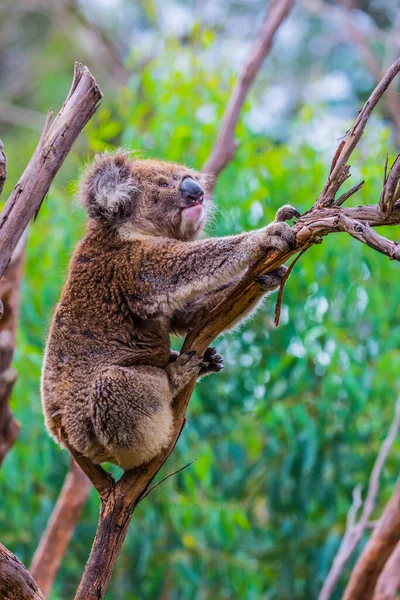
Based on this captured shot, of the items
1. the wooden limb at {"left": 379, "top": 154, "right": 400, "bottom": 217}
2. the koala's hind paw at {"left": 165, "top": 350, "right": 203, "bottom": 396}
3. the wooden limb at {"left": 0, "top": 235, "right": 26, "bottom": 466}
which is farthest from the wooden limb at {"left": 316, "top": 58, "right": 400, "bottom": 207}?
the wooden limb at {"left": 0, "top": 235, "right": 26, "bottom": 466}

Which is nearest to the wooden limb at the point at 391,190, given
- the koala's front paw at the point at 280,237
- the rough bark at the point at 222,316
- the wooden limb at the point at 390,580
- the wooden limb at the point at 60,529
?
the rough bark at the point at 222,316

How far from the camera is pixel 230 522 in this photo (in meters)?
4.66

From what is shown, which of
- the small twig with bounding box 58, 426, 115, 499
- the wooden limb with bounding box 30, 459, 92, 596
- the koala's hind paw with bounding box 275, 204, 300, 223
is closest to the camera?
the koala's hind paw with bounding box 275, 204, 300, 223

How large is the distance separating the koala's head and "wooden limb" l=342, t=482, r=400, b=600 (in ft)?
5.13

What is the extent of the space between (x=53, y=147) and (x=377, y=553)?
2343 mm

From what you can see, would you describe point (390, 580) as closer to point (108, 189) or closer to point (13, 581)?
point (13, 581)

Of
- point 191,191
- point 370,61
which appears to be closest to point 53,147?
point 191,191

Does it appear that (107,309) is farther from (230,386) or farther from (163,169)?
(230,386)

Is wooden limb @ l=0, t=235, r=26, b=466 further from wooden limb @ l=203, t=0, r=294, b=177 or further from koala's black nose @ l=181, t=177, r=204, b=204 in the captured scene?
wooden limb @ l=203, t=0, r=294, b=177

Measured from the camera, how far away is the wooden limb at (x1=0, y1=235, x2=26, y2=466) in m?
3.80

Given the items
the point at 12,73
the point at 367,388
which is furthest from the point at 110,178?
the point at 12,73

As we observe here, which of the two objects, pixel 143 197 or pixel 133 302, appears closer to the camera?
pixel 133 302

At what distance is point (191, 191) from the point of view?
124 inches

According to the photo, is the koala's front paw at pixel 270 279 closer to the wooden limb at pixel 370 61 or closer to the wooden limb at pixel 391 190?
the wooden limb at pixel 391 190
